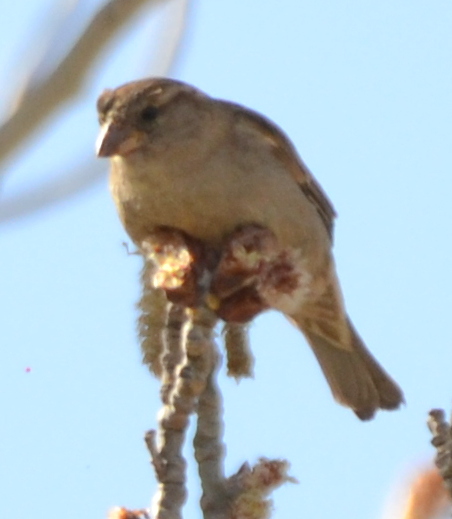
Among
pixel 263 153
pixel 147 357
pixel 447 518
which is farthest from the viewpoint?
pixel 263 153

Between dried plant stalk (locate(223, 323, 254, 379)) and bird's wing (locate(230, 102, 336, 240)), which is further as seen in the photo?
Result: bird's wing (locate(230, 102, 336, 240))

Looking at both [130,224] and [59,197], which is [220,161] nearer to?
[130,224]

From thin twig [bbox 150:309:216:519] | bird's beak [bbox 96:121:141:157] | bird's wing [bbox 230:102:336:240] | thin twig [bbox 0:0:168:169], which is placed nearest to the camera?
thin twig [bbox 150:309:216:519]

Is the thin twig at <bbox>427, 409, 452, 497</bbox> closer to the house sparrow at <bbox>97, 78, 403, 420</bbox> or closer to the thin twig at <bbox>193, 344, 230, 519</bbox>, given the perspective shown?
the thin twig at <bbox>193, 344, 230, 519</bbox>

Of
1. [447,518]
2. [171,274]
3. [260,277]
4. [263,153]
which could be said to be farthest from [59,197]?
[447,518]

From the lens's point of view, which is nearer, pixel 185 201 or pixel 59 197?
pixel 59 197

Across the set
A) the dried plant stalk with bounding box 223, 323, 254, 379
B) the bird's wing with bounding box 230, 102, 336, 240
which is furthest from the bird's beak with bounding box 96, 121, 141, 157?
the dried plant stalk with bounding box 223, 323, 254, 379

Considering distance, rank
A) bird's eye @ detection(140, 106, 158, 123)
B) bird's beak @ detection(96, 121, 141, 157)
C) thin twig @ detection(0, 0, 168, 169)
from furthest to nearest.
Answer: bird's eye @ detection(140, 106, 158, 123)
bird's beak @ detection(96, 121, 141, 157)
thin twig @ detection(0, 0, 168, 169)

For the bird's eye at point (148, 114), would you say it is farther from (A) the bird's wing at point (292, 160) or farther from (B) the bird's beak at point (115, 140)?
(A) the bird's wing at point (292, 160)
